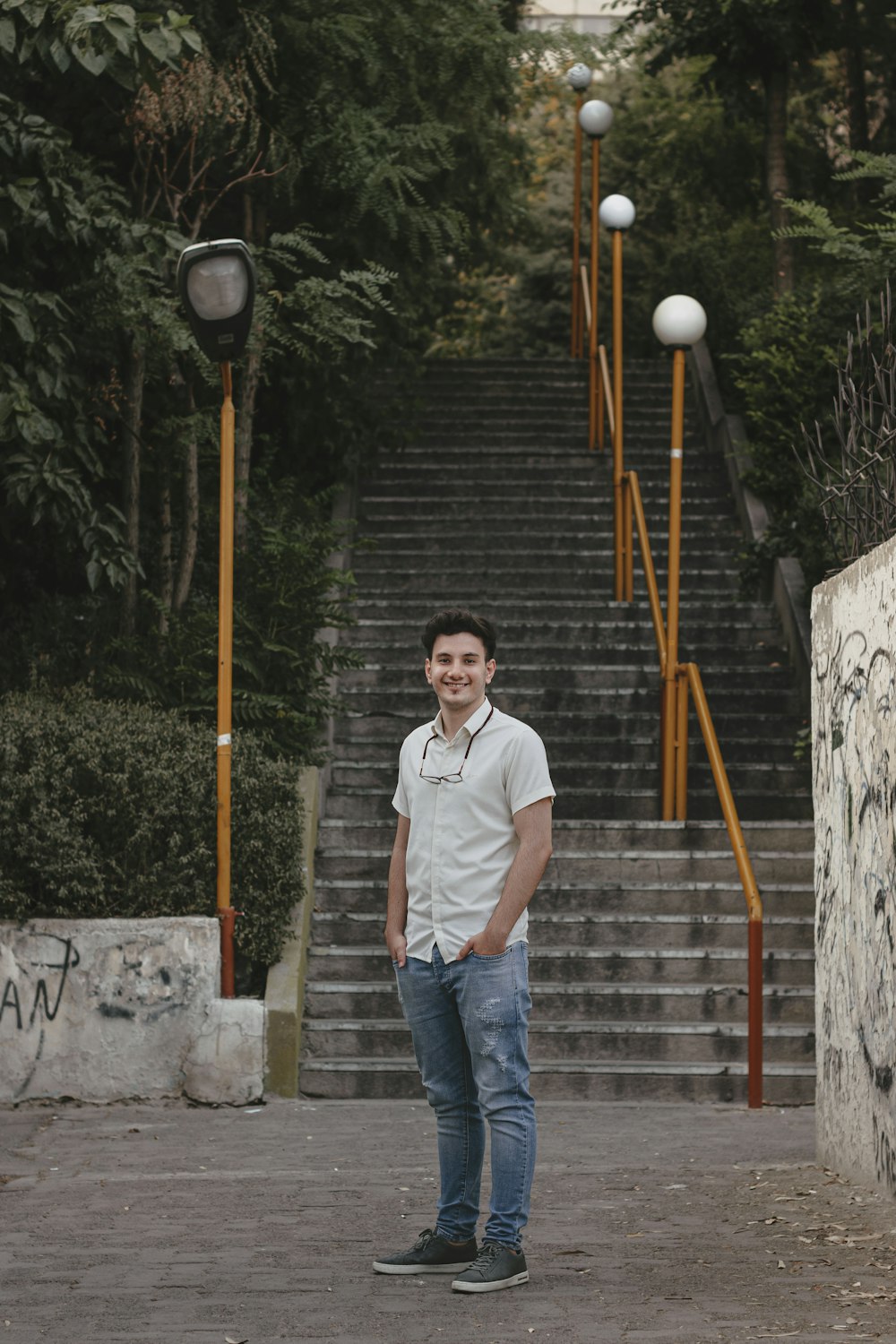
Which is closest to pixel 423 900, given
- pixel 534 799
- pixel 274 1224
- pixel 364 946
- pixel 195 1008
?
pixel 534 799

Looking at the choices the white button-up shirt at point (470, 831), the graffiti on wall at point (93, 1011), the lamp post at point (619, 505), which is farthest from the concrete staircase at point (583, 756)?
the white button-up shirt at point (470, 831)

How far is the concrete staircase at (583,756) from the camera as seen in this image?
344 inches

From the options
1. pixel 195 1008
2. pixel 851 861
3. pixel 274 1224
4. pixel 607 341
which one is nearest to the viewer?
pixel 274 1224

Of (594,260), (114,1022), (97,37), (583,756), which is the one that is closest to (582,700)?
(583,756)

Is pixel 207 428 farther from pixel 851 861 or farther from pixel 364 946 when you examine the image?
pixel 851 861

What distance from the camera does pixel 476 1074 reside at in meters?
4.68

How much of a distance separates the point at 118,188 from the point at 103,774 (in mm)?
3728

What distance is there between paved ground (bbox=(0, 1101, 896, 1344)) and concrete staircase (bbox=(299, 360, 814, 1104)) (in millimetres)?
937

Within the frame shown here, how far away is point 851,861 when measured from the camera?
641cm

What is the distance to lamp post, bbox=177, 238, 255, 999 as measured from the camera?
26.5ft

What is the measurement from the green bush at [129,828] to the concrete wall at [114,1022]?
19 centimetres

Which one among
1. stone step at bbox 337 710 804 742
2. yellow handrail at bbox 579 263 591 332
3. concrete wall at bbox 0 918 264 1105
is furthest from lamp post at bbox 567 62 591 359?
concrete wall at bbox 0 918 264 1105

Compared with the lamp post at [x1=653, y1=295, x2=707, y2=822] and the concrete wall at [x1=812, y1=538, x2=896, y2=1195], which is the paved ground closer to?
the concrete wall at [x1=812, y1=538, x2=896, y2=1195]

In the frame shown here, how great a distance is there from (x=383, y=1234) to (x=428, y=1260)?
55 centimetres
